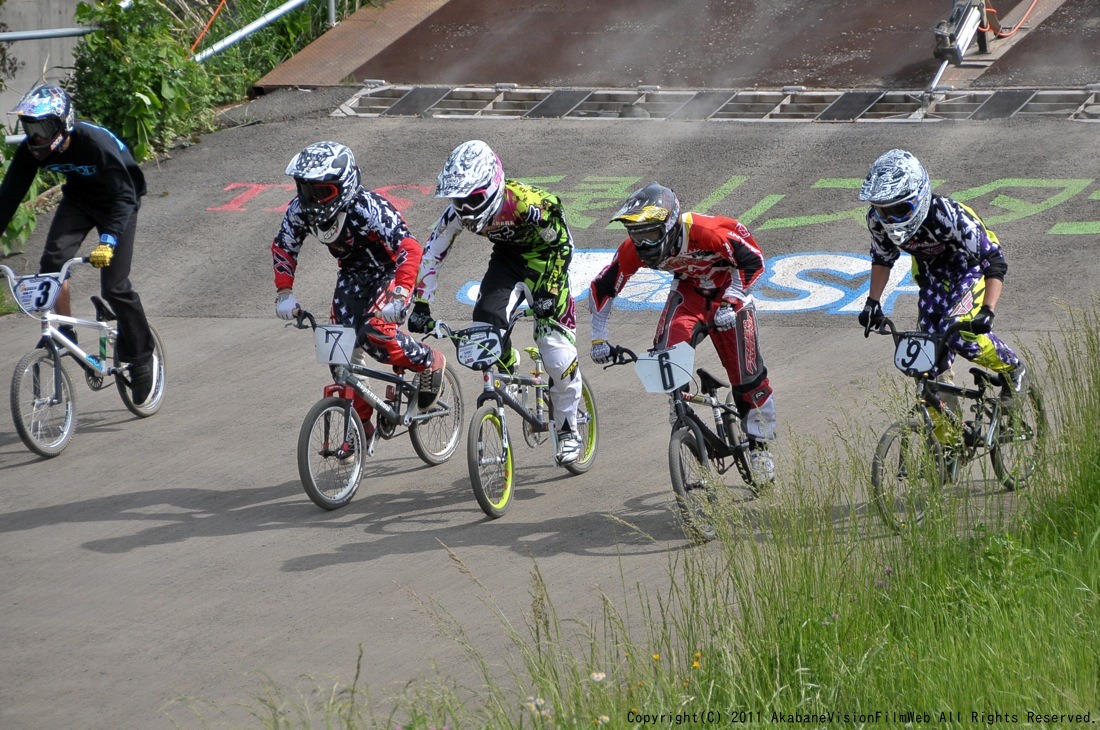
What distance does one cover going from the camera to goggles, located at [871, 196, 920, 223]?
6.96 metres

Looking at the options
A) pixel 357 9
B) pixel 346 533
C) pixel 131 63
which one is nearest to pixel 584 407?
pixel 346 533

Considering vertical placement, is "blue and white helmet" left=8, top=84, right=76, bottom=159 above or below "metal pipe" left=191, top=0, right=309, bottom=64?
below

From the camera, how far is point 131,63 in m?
16.4

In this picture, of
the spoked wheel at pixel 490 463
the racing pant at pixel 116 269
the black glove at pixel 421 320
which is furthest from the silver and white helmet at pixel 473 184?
the racing pant at pixel 116 269

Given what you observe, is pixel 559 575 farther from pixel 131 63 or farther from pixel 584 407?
pixel 131 63

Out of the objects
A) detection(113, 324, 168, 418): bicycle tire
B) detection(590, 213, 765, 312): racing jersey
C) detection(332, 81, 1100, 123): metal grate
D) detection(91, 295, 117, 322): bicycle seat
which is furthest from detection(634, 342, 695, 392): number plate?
detection(332, 81, 1100, 123): metal grate

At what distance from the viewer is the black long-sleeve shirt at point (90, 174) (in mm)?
9430

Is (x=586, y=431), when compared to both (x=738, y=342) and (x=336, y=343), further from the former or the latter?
(x=336, y=343)

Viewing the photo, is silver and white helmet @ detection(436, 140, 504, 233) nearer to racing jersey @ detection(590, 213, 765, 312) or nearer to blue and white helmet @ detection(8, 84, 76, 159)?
racing jersey @ detection(590, 213, 765, 312)

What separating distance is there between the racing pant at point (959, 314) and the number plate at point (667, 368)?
142 centimetres

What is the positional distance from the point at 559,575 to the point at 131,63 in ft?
40.3

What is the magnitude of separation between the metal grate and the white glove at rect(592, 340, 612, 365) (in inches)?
377

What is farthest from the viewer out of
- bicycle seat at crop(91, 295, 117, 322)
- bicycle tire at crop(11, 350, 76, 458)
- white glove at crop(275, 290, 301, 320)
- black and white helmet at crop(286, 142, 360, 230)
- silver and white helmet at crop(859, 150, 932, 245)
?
bicycle seat at crop(91, 295, 117, 322)

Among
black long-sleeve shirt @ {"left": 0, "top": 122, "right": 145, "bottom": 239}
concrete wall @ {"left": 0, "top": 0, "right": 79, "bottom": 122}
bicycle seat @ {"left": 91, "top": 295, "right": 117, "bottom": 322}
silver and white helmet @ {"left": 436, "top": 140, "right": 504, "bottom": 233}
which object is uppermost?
concrete wall @ {"left": 0, "top": 0, "right": 79, "bottom": 122}
